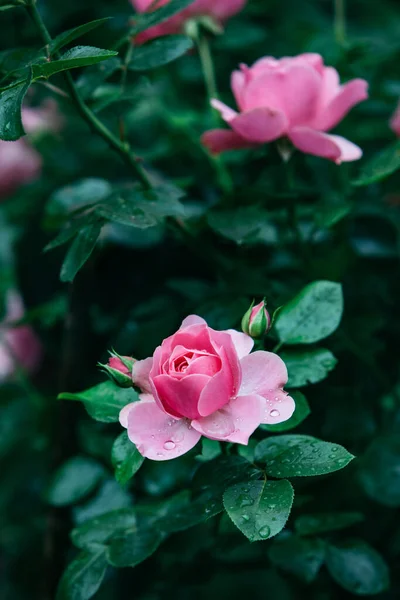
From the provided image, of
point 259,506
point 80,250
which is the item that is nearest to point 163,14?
point 80,250

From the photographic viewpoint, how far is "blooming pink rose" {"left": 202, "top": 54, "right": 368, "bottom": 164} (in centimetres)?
67

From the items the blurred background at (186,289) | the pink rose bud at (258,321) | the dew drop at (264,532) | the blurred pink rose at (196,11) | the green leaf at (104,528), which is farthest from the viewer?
the blurred pink rose at (196,11)

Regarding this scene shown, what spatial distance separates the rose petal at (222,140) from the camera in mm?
712

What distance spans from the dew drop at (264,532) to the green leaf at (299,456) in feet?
0.17

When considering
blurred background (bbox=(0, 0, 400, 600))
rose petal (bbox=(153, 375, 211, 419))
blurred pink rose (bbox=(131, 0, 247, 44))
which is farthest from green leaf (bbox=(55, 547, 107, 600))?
blurred pink rose (bbox=(131, 0, 247, 44))

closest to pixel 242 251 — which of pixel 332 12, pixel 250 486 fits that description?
pixel 250 486

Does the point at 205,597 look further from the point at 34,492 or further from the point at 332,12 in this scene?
the point at 332,12

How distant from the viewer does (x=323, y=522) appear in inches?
27.4

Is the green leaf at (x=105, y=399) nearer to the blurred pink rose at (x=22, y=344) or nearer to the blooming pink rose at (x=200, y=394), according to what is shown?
the blooming pink rose at (x=200, y=394)

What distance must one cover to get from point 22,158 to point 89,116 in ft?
2.35

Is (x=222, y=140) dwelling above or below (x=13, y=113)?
below

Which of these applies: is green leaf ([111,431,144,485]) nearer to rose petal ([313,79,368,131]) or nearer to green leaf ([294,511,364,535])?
green leaf ([294,511,364,535])

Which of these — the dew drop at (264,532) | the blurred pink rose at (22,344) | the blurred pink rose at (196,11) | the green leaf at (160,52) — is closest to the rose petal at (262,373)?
the dew drop at (264,532)

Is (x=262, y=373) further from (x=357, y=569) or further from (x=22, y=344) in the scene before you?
(x=22, y=344)
